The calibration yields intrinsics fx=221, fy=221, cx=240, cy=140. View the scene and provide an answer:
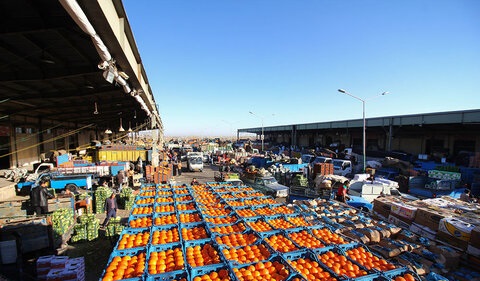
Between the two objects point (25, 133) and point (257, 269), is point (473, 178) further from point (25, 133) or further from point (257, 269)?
point (25, 133)

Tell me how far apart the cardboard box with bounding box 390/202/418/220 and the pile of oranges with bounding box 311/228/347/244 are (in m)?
5.26

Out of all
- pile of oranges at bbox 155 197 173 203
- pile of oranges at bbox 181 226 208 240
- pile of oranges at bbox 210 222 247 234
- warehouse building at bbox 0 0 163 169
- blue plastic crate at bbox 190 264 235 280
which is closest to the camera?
blue plastic crate at bbox 190 264 235 280

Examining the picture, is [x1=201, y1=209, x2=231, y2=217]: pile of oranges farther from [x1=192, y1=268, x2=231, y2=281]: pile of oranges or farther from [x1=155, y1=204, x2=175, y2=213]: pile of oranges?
[x1=192, y1=268, x2=231, y2=281]: pile of oranges

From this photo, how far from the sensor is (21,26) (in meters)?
5.36

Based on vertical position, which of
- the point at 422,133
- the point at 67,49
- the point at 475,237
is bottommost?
the point at 475,237

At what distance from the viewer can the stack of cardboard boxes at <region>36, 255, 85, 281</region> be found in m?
5.57

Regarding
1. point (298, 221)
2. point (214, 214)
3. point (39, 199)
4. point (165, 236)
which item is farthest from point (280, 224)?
point (39, 199)

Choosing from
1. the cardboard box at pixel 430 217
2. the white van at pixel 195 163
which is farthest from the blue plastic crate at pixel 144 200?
the white van at pixel 195 163

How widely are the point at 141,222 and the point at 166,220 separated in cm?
63

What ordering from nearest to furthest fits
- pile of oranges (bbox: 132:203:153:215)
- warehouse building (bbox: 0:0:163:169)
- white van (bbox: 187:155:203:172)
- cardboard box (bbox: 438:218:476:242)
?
warehouse building (bbox: 0:0:163:169)
pile of oranges (bbox: 132:203:153:215)
cardboard box (bbox: 438:218:476:242)
white van (bbox: 187:155:203:172)

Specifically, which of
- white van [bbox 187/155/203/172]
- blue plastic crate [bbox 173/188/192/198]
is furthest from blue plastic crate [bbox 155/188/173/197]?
white van [bbox 187/155/203/172]

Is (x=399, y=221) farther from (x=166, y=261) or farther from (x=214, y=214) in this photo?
(x=166, y=261)

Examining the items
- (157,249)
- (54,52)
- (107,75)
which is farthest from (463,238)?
(54,52)

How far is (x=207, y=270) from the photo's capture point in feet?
12.1
